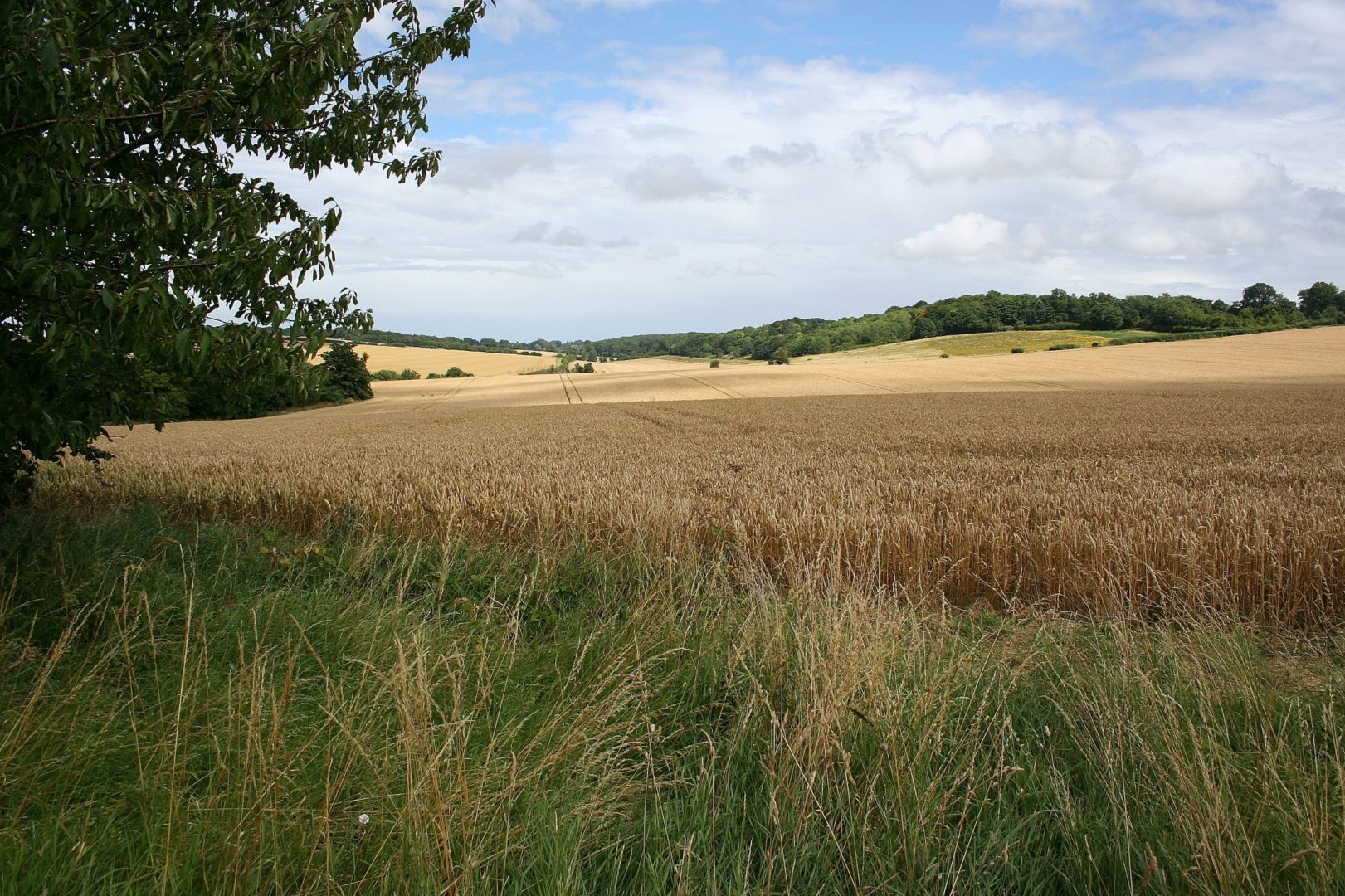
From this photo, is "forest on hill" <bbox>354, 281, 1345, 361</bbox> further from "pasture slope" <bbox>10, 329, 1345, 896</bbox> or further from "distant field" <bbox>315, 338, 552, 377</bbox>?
"pasture slope" <bbox>10, 329, 1345, 896</bbox>

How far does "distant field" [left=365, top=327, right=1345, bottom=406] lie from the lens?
Result: 45.2 metres

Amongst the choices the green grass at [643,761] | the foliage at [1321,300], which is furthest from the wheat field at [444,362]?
the foliage at [1321,300]

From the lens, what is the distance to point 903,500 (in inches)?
349

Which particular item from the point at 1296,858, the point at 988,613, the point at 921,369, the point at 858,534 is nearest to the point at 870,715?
the point at 1296,858

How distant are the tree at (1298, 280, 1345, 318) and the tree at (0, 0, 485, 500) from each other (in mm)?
108512

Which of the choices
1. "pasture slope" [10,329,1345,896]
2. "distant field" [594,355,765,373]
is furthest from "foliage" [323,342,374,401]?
"pasture slope" [10,329,1345,896]

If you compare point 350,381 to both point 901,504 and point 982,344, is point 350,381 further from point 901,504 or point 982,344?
point 982,344

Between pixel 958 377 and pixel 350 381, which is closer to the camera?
pixel 958 377

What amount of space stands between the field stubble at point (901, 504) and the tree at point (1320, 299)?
89.2 meters

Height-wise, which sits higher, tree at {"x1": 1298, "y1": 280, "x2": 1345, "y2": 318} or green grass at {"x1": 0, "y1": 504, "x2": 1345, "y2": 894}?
tree at {"x1": 1298, "y1": 280, "x2": 1345, "y2": 318}

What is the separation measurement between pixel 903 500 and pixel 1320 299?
4277 inches

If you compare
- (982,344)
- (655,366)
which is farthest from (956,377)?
(655,366)

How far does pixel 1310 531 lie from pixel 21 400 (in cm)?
952

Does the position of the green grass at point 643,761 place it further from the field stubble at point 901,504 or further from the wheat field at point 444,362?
the wheat field at point 444,362
